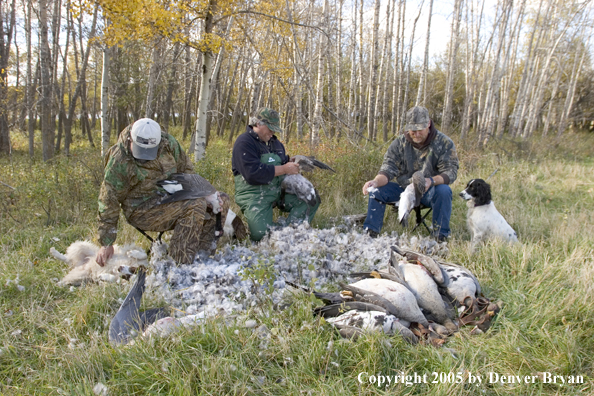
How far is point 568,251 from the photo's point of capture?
365 cm

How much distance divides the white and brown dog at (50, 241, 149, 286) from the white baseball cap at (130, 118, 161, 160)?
3.10 ft

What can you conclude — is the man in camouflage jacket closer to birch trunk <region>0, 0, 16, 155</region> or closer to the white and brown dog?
the white and brown dog

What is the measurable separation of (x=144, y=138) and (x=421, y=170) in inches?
120

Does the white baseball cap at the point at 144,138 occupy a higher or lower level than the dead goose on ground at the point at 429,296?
higher

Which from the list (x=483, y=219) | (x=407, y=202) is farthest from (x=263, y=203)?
(x=483, y=219)

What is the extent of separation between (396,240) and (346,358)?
2.05 m

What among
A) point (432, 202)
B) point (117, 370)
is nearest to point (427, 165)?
point (432, 202)

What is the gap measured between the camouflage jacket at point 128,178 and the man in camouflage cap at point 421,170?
2.14 metres

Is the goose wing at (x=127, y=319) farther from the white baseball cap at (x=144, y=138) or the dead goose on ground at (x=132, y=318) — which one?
the white baseball cap at (x=144, y=138)

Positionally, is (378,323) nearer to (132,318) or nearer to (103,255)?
(132,318)

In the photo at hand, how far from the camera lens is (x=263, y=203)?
13.8ft

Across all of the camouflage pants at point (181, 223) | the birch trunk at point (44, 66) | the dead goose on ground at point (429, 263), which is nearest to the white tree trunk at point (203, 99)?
the camouflage pants at point (181, 223)

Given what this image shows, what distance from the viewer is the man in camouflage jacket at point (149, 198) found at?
10.6 ft

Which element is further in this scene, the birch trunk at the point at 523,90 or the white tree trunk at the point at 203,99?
the birch trunk at the point at 523,90
